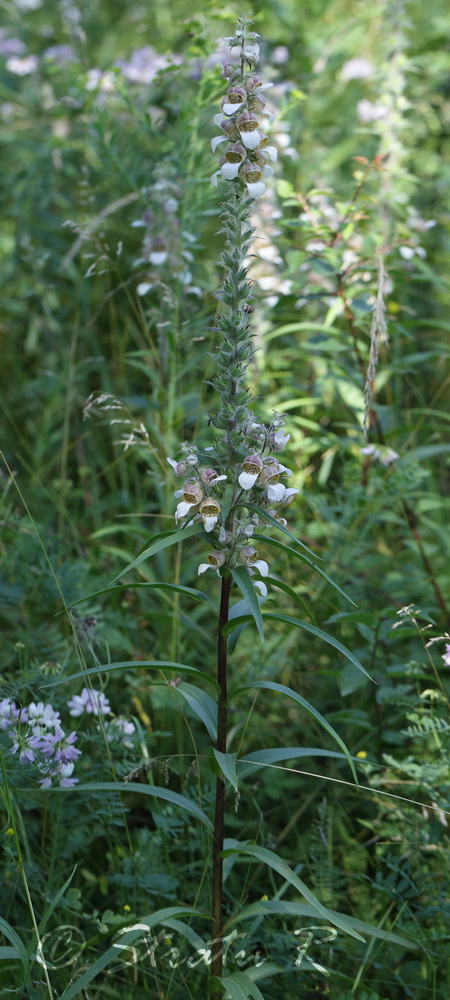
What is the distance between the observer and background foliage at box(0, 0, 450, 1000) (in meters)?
1.90

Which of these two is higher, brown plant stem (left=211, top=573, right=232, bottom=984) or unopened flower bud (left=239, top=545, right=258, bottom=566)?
unopened flower bud (left=239, top=545, right=258, bottom=566)

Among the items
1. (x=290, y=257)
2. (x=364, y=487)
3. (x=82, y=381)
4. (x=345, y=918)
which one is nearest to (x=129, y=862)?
(x=345, y=918)

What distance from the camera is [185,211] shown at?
2.77m

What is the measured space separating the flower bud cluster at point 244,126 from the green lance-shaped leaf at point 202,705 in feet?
3.16

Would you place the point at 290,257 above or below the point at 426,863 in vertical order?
above

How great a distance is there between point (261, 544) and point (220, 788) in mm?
1280

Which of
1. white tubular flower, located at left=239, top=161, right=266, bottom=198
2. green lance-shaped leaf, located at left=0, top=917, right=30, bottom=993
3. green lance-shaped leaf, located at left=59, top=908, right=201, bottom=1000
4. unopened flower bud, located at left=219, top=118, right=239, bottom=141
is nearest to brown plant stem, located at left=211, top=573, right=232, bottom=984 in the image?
green lance-shaped leaf, located at left=59, top=908, right=201, bottom=1000

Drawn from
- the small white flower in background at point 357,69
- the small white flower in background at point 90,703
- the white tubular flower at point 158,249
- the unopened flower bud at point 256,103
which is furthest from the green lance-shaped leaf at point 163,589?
the small white flower in background at point 357,69

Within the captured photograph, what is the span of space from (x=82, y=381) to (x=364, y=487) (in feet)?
5.50

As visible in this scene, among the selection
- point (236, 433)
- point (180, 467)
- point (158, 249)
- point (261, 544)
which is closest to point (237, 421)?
point (236, 433)

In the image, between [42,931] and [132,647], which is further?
[132,647]

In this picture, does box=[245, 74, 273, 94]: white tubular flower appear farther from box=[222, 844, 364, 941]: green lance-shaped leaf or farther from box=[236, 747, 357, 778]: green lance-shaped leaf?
box=[222, 844, 364, 941]: green lance-shaped leaf

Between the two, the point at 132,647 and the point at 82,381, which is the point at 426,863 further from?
the point at 82,381

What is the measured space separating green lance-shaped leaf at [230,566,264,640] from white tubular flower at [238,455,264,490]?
6.0 inches
